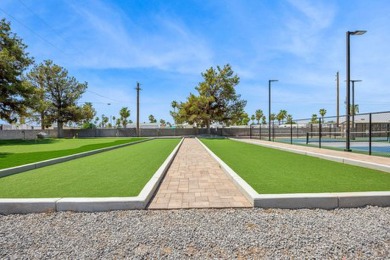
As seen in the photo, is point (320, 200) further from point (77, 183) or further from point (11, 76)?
point (11, 76)

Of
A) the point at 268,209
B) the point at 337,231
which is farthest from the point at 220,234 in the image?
the point at 337,231

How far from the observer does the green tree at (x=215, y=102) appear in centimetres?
3834

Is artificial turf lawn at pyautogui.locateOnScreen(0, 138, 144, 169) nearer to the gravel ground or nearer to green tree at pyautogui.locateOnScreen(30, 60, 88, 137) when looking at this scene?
the gravel ground

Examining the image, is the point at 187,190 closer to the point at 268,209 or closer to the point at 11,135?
the point at 268,209

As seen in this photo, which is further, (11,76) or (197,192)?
(11,76)

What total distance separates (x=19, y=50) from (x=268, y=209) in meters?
33.7

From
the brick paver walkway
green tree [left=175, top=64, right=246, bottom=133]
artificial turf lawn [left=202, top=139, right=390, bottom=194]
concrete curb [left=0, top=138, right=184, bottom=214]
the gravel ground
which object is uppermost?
green tree [left=175, top=64, right=246, bottom=133]

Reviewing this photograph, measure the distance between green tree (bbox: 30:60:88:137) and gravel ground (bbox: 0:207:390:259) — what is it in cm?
4198

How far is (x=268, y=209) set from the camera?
12.9 ft

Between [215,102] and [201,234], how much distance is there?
122ft

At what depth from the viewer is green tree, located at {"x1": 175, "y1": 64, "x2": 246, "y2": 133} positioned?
Answer: 1510 inches

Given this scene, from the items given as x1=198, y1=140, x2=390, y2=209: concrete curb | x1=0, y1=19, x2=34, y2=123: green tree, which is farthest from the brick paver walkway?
x1=0, y1=19, x2=34, y2=123: green tree

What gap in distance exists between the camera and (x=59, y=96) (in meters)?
40.7

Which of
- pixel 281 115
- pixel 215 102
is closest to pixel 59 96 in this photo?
pixel 215 102
